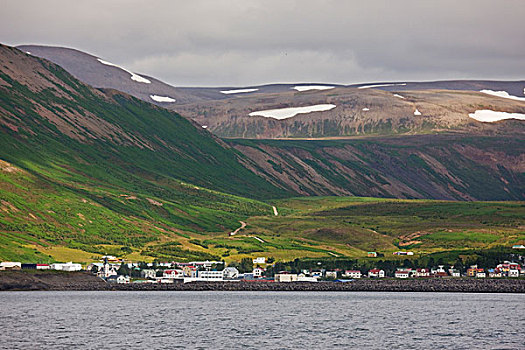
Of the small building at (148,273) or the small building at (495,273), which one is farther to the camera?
the small building at (148,273)

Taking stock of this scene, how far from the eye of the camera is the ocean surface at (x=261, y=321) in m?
84.5

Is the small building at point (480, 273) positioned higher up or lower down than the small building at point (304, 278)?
higher up

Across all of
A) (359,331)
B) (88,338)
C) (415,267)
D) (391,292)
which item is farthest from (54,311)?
(415,267)

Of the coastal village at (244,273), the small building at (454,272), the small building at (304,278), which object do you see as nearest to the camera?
the coastal village at (244,273)

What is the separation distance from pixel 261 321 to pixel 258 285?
66.0 meters

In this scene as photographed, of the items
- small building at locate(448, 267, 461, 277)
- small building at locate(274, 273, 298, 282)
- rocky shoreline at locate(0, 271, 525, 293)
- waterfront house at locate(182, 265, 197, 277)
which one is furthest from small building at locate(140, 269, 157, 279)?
small building at locate(448, 267, 461, 277)

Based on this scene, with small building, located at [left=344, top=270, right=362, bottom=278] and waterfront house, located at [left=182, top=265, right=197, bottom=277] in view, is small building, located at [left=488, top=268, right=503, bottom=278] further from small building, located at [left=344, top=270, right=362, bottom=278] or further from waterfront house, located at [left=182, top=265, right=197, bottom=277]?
waterfront house, located at [left=182, top=265, right=197, bottom=277]

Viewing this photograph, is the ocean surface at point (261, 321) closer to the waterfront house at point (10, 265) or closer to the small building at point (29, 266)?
the waterfront house at point (10, 265)

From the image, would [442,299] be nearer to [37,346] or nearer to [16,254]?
[37,346]

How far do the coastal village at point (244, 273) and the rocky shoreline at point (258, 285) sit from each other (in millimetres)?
5986

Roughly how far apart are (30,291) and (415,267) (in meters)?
81.9

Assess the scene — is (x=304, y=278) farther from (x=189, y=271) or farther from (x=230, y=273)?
(x=189, y=271)

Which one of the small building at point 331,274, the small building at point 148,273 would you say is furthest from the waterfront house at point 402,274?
the small building at point 148,273

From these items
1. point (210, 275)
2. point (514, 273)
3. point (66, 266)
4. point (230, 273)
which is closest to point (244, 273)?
point (230, 273)
